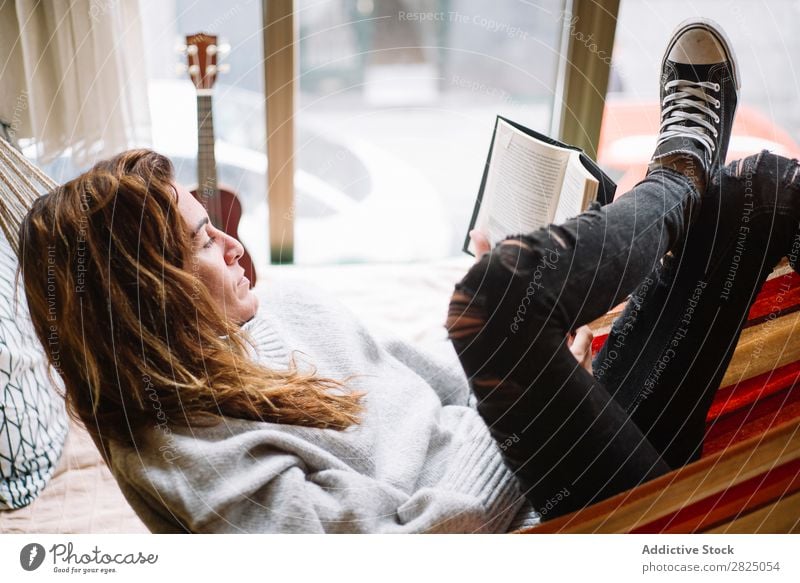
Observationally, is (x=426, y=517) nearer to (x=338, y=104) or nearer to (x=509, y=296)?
(x=509, y=296)

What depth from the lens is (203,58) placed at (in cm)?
64

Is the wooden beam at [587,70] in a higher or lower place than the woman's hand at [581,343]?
higher

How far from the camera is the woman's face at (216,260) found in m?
0.56

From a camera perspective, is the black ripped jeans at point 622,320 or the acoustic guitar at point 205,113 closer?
the black ripped jeans at point 622,320

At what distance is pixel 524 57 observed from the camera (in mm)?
652

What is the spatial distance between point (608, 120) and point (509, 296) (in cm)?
25

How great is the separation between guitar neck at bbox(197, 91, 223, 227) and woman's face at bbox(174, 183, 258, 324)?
0.18ft

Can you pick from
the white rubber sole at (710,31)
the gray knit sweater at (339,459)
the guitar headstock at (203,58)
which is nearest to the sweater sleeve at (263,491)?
the gray knit sweater at (339,459)

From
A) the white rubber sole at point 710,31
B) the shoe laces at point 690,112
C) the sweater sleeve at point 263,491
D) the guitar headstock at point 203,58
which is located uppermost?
the white rubber sole at point 710,31

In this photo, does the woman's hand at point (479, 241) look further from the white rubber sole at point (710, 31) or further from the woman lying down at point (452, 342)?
the white rubber sole at point (710, 31)

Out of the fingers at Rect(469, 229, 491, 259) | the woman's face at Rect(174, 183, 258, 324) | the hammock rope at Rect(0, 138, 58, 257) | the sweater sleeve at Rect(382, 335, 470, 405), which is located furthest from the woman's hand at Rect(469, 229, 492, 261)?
the hammock rope at Rect(0, 138, 58, 257)

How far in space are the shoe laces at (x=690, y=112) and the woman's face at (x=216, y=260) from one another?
1.29ft

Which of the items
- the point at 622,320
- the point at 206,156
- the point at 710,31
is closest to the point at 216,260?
the point at 206,156
